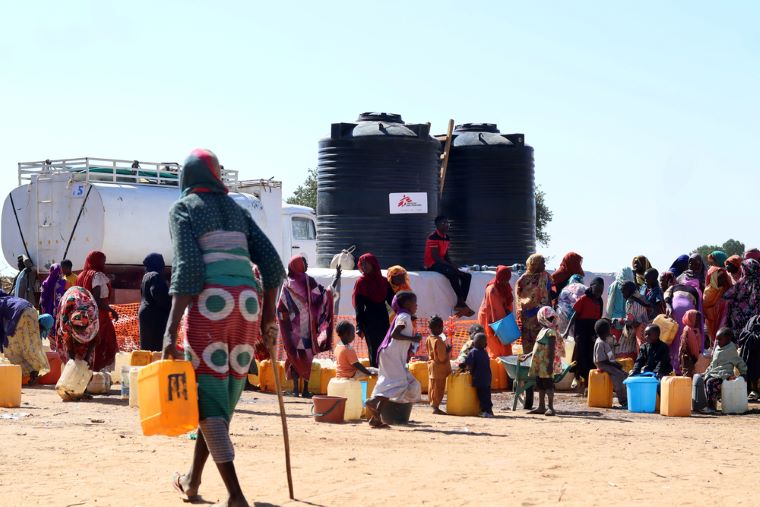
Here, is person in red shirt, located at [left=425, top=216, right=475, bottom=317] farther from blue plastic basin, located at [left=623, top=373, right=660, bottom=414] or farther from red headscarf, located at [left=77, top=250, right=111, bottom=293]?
red headscarf, located at [left=77, top=250, right=111, bottom=293]

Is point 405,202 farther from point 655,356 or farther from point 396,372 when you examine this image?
point 396,372

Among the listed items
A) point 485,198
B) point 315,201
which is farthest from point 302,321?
point 315,201

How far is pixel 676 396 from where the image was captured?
1142cm

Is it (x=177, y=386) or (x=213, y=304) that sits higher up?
(x=213, y=304)

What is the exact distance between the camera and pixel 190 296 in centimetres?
568

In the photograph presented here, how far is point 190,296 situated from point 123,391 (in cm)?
615

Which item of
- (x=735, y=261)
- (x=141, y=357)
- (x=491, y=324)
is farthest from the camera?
(x=735, y=261)

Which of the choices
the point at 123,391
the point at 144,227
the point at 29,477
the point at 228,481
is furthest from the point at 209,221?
the point at 144,227

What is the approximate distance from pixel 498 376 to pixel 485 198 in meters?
6.85

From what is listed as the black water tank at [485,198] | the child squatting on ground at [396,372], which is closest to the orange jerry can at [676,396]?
the child squatting on ground at [396,372]

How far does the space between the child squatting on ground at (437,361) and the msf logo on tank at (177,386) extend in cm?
547

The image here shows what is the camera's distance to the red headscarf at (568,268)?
14570 millimetres

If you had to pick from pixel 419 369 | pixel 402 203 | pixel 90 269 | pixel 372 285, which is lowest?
pixel 419 369

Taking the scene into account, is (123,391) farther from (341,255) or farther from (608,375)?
(341,255)
